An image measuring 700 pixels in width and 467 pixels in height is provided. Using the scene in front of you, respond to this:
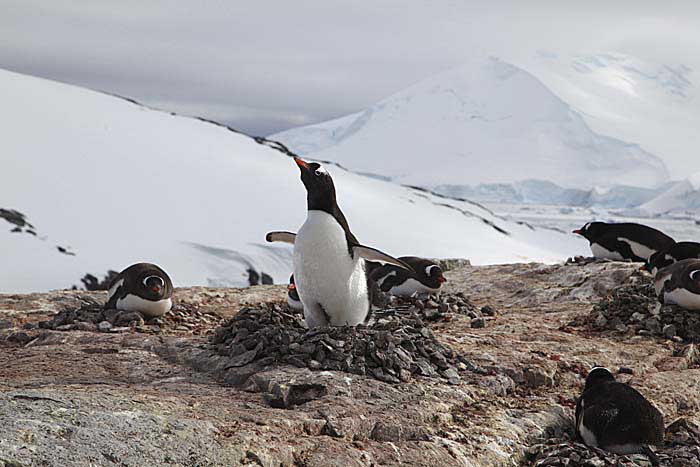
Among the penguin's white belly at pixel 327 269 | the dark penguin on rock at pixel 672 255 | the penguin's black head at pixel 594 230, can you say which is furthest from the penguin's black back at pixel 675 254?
the penguin's white belly at pixel 327 269

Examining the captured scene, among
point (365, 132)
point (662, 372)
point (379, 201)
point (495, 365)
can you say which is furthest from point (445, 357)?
point (365, 132)

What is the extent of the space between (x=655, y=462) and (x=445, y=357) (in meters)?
1.11

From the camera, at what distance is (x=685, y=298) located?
197 inches

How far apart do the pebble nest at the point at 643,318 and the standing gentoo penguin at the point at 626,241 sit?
1833 millimetres

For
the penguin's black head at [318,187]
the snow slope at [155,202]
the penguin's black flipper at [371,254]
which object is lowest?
the snow slope at [155,202]

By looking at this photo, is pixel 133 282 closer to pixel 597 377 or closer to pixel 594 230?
pixel 597 377

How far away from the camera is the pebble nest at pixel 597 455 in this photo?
2943 mm

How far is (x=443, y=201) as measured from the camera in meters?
17.3

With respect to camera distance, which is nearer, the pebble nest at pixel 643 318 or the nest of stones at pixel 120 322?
the nest of stones at pixel 120 322

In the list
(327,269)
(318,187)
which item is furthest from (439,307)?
(318,187)

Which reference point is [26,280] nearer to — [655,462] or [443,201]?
[655,462]

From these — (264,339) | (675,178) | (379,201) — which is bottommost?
(675,178)

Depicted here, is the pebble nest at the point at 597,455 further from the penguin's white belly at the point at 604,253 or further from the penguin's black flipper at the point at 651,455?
the penguin's white belly at the point at 604,253

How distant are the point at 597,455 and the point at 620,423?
21 cm
